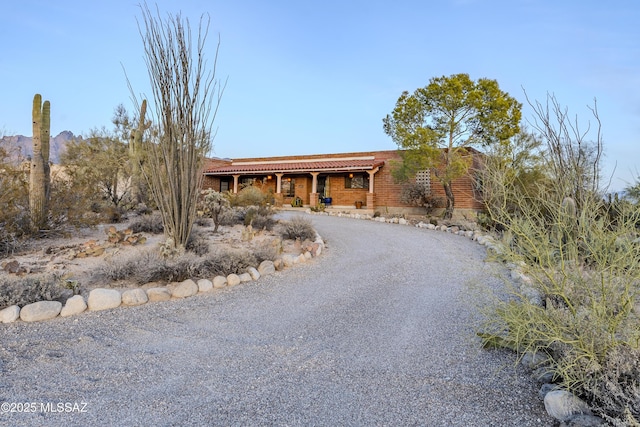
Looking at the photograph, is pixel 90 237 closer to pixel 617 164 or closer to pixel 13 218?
pixel 13 218

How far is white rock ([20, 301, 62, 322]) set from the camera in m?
3.80

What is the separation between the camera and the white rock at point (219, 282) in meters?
5.28

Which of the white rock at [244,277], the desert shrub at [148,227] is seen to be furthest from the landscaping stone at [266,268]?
the desert shrub at [148,227]

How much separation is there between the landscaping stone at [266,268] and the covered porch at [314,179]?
12521 millimetres

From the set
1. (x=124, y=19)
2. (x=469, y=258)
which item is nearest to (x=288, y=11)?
(x=124, y=19)

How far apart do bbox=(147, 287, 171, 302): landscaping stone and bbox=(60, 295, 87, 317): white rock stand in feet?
2.32

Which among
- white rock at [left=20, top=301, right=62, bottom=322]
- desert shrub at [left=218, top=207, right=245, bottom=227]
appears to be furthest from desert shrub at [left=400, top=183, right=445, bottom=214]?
white rock at [left=20, top=301, right=62, bottom=322]

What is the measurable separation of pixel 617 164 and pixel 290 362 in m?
4.62

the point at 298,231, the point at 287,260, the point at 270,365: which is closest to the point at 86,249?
the point at 287,260

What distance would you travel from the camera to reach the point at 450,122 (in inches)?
593

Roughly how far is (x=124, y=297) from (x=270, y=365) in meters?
2.46

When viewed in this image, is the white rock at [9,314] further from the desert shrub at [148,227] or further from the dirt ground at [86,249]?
the desert shrub at [148,227]

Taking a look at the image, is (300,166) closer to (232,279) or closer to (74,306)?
(232,279)

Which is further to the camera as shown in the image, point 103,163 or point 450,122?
point 103,163
